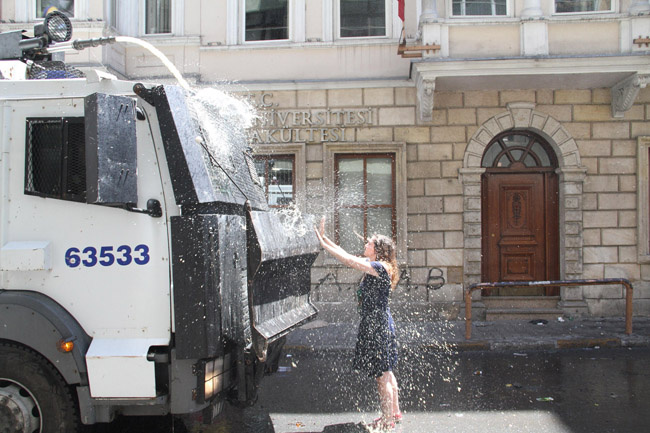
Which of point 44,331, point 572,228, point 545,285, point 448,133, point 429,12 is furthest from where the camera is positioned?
point 448,133

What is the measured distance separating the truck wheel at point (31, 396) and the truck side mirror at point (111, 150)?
1190 millimetres

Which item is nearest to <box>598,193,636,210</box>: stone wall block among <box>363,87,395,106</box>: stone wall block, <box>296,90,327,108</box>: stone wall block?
<box>363,87,395,106</box>: stone wall block

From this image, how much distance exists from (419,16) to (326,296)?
5524mm

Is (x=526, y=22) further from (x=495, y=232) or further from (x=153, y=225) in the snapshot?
(x=153, y=225)

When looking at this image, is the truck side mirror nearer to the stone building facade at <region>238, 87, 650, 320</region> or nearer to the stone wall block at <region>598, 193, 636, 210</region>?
the stone building facade at <region>238, 87, 650, 320</region>

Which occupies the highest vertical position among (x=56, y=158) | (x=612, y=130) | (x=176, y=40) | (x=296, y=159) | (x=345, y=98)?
(x=176, y=40)

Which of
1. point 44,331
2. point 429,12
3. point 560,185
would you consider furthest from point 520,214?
point 44,331

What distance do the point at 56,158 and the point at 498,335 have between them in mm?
7324

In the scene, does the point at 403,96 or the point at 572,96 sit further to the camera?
the point at 403,96

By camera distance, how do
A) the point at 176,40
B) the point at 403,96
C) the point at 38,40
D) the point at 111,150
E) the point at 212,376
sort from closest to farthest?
1. the point at 111,150
2. the point at 212,376
3. the point at 38,40
4. the point at 403,96
5. the point at 176,40

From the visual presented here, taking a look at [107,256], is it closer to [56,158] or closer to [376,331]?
[56,158]

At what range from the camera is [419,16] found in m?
10.3

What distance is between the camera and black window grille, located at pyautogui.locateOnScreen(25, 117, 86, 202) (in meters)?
3.58

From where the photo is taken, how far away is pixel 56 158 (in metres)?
3.62
